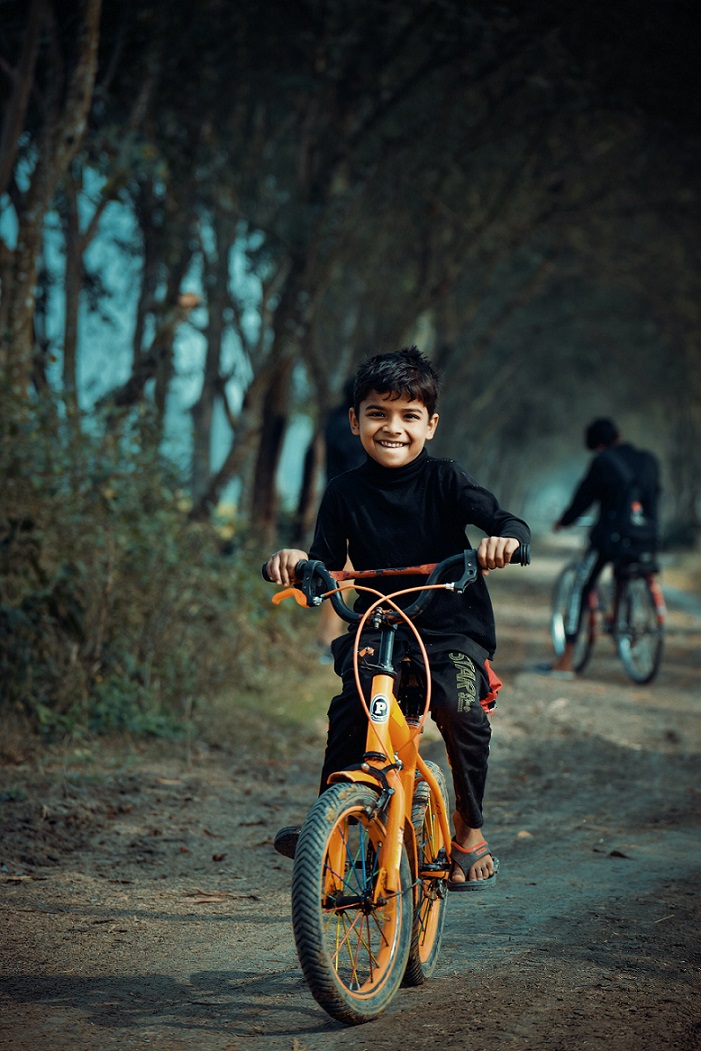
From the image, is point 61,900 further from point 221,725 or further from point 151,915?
point 221,725

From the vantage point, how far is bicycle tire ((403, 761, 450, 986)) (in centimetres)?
384

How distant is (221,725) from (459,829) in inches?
169

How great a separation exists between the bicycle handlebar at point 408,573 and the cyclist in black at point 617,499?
7.37 metres

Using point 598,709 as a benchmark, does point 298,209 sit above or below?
above

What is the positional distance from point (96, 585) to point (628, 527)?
17.6ft

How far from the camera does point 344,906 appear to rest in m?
3.45

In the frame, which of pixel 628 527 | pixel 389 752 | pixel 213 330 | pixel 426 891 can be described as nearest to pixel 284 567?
pixel 389 752

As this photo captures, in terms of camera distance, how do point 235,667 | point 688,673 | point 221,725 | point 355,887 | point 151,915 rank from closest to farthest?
1. point 355,887
2. point 151,915
3. point 221,725
4. point 235,667
5. point 688,673

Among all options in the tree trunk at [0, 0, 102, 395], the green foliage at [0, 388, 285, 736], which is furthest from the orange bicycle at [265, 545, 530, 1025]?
the tree trunk at [0, 0, 102, 395]

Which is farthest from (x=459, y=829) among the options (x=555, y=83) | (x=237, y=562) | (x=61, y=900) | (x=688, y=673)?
(x=555, y=83)

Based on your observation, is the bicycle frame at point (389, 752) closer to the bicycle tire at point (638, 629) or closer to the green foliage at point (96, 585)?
the green foliage at point (96, 585)

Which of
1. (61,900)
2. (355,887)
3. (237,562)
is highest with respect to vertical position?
(237,562)

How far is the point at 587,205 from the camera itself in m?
20.2

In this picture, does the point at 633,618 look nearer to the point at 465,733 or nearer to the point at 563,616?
the point at 563,616
